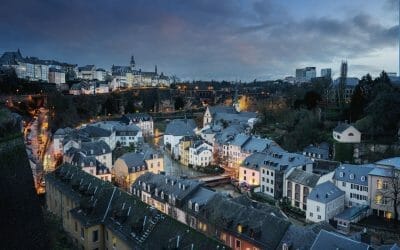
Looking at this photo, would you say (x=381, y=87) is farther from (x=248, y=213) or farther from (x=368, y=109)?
(x=248, y=213)

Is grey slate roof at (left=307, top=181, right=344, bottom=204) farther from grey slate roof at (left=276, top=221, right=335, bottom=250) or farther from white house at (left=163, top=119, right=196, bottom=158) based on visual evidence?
white house at (left=163, top=119, right=196, bottom=158)

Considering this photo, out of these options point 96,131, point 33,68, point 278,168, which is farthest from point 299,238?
point 33,68

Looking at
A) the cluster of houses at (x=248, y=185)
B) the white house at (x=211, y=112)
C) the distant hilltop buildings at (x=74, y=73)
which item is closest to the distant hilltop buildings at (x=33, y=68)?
the distant hilltop buildings at (x=74, y=73)

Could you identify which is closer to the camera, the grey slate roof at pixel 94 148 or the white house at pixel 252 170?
the white house at pixel 252 170

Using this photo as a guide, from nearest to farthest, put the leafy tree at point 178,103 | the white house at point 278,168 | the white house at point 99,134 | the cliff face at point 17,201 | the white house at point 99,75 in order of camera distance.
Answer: the cliff face at point 17,201
the white house at point 278,168
the white house at point 99,134
the leafy tree at point 178,103
the white house at point 99,75

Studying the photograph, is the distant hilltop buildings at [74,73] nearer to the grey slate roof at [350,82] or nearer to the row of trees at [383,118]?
the grey slate roof at [350,82]

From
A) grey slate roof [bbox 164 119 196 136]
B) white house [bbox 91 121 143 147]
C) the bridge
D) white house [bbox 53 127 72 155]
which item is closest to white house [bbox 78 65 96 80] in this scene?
white house [bbox 91 121 143 147]
